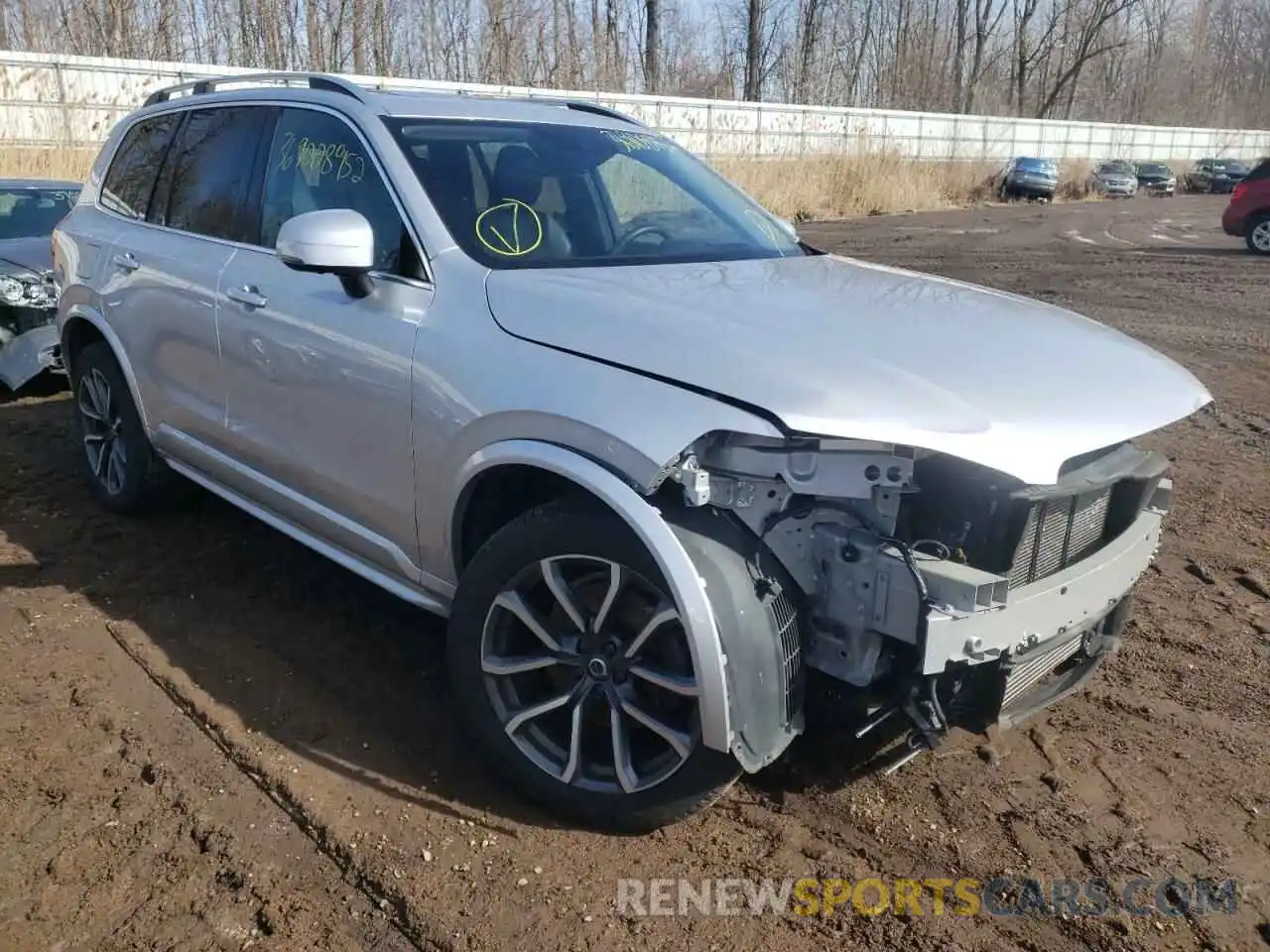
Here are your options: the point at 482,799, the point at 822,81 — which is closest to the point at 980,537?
the point at 482,799

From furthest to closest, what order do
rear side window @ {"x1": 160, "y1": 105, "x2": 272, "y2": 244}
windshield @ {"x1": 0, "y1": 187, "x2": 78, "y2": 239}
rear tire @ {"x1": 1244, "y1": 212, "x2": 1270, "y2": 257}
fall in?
rear tire @ {"x1": 1244, "y1": 212, "x2": 1270, "y2": 257}, windshield @ {"x1": 0, "y1": 187, "x2": 78, "y2": 239}, rear side window @ {"x1": 160, "y1": 105, "x2": 272, "y2": 244}

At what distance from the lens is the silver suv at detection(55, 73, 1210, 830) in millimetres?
2506

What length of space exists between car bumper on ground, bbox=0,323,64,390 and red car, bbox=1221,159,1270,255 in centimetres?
1793

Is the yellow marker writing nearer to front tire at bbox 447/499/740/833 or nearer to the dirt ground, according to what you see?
front tire at bbox 447/499/740/833

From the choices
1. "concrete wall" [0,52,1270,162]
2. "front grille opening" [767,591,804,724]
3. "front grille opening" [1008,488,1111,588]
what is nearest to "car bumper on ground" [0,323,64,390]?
"concrete wall" [0,52,1270,162]

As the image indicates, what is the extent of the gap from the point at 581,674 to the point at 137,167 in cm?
363

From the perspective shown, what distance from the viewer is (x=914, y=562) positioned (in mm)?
2457

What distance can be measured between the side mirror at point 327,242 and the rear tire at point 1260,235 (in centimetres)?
1877

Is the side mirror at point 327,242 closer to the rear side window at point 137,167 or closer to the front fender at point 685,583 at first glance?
the front fender at point 685,583

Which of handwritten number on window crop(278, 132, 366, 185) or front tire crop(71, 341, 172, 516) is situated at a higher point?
handwritten number on window crop(278, 132, 366, 185)

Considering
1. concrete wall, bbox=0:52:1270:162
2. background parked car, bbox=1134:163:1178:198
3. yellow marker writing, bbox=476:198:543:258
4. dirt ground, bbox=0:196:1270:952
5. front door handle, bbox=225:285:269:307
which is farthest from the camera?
background parked car, bbox=1134:163:1178:198

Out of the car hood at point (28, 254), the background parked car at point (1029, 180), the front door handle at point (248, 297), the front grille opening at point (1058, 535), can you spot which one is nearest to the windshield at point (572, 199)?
the front door handle at point (248, 297)

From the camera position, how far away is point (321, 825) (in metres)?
2.89

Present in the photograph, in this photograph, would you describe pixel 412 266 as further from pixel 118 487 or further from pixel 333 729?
pixel 118 487
